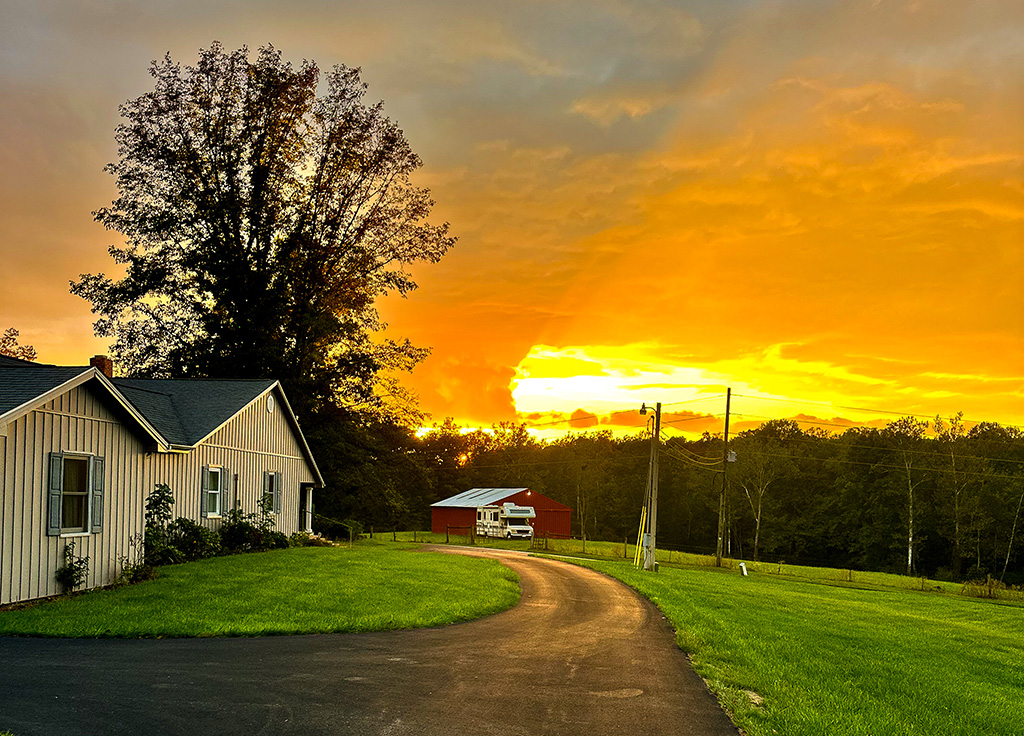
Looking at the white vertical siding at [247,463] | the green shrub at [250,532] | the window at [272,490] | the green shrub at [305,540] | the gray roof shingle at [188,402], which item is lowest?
the green shrub at [305,540]

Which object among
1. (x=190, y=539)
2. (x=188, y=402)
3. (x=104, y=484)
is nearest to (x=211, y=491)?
(x=190, y=539)

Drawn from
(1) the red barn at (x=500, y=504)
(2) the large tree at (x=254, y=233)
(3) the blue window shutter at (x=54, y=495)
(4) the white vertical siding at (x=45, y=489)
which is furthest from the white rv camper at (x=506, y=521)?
(3) the blue window shutter at (x=54, y=495)

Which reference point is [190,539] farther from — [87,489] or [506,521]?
[506,521]

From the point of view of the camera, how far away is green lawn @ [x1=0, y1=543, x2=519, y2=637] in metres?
14.9

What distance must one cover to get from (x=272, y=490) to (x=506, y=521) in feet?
125

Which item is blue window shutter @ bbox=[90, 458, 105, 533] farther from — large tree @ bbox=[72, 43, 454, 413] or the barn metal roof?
the barn metal roof

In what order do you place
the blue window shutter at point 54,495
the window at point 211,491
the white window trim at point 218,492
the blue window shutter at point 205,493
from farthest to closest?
the white window trim at point 218,492 < the window at point 211,491 < the blue window shutter at point 205,493 < the blue window shutter at point 54,495

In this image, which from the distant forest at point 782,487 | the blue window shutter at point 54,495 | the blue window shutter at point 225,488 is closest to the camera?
the blue window shutter at point 54,495

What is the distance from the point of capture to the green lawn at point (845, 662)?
10664mm

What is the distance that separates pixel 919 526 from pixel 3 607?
75.2 metres

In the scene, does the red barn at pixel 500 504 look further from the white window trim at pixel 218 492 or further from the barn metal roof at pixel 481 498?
the white window trim at pixel 218 492

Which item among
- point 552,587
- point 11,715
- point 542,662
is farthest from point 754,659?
point 552,587

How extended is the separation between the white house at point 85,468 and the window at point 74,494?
2 centimetres

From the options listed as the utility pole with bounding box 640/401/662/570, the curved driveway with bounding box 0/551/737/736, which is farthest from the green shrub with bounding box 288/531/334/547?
the curved driveway with bounding box 0/551/737/736
